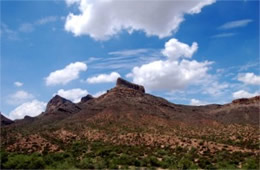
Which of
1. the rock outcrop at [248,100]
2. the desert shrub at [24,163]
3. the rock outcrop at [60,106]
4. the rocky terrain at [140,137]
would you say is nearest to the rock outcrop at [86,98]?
the rock outcrop at [60,106]

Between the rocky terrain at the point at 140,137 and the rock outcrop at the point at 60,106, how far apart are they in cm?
47

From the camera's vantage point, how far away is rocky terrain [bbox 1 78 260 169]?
135 feet

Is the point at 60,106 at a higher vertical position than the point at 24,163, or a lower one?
higher

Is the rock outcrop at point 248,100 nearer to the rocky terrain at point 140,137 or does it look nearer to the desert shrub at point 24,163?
the rocky terrain at point 140,137

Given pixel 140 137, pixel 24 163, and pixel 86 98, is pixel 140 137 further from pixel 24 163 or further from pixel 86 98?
pixel 86 98

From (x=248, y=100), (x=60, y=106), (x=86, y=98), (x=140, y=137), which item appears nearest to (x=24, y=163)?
(x=140, y=137)

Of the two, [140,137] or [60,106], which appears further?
[60,106]

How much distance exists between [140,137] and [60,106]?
181 ft

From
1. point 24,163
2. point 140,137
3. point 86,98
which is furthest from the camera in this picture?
point 86,98

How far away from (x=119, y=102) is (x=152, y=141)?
40.6 metres

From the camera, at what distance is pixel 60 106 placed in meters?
108

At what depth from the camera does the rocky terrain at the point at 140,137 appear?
41125mm

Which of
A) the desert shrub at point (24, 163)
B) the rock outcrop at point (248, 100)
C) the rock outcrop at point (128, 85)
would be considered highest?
the rock outcrop at point (128, 85)

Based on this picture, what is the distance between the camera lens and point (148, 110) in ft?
294
